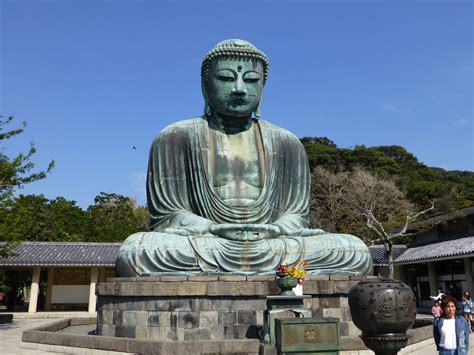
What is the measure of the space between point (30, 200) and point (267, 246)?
2538 centimetres

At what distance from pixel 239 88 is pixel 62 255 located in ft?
52.8

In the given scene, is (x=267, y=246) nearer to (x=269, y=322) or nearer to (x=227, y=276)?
(x=227, y=276)

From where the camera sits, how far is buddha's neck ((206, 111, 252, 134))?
10.2m

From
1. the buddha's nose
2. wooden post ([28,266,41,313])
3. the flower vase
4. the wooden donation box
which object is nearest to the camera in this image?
the wooden donation box

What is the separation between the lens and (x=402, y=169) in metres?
41.5

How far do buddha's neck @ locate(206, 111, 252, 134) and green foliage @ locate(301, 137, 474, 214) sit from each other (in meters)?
24.8

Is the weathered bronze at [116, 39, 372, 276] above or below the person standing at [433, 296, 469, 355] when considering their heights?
above

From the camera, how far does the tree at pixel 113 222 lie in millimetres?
31359

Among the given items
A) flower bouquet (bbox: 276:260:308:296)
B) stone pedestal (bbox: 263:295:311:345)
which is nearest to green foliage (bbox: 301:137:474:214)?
flower bouquet (bbox: 276:260:308:296)

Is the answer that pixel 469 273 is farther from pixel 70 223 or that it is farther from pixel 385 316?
pixel 70 223

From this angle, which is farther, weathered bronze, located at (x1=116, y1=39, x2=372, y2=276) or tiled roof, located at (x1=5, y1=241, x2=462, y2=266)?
tiled roof, located at (x1=5, y1=241, x2=462, y2=266)

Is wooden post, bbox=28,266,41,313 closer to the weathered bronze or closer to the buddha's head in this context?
the weathered bronze

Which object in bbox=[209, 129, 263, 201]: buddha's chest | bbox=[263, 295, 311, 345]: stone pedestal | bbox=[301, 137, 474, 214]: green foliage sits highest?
bbox=[301, 137, 474, 214]: green foliage

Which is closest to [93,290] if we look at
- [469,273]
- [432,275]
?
[432,275]
